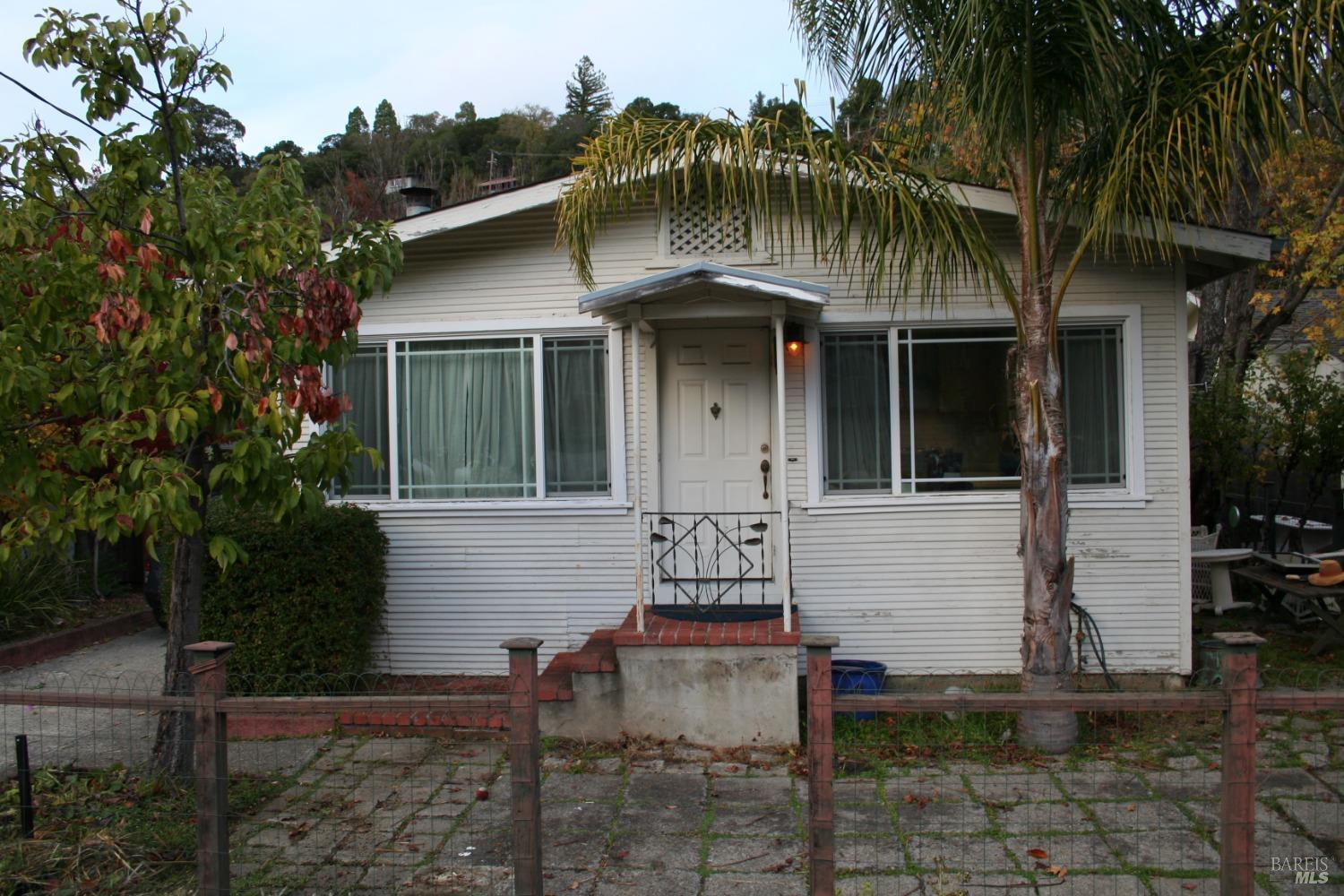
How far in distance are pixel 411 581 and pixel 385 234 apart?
331 centimetres

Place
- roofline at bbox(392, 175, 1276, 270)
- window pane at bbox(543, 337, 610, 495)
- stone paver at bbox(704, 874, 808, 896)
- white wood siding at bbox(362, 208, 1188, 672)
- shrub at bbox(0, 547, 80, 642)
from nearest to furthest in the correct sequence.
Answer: stone paver at bbox(704, 874, 808, 896), roofline at bbox(392, 175, 1276, 270), white wood siding at bbox(362, 208, 1188, 672), window pane at bbox(543, 337, 610, 495), shrub at bbox(0, 547, 80, 642)

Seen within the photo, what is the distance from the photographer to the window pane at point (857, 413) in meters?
8.08

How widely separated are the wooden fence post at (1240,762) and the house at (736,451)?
3.96 m

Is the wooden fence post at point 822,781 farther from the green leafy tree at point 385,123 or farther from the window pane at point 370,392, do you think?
the green leafy tree at point 385,123

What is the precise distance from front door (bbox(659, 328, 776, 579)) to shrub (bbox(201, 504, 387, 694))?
2.40m

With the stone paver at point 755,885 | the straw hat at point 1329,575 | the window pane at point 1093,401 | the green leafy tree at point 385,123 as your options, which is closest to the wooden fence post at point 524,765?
the stone paver at point 755,885

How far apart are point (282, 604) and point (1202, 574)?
8.21 m

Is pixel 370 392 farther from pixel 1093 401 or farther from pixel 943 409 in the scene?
pixel 1093 401

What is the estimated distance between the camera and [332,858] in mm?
5082

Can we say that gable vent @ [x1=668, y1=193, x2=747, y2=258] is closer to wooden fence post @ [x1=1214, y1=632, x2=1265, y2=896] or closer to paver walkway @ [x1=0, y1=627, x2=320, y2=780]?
paver walkway @ [x1=0, y1=627, x2=320, y2=780]

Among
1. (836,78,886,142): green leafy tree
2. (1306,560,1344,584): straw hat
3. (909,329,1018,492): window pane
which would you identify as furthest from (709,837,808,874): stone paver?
(1306,560,1344,584): straw hat

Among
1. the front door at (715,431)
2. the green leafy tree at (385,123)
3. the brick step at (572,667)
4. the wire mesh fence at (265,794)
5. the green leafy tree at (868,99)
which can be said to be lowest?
the wire mesh fence at (265,794)

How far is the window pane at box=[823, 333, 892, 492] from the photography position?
8.08 metres

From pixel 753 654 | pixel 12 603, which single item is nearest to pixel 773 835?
pixel 753 654
